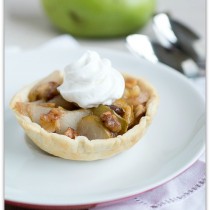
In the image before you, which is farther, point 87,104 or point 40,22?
point 40,22

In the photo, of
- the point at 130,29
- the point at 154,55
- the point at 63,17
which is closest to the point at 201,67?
the point at 154,55

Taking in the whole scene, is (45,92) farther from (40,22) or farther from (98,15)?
(40,22)

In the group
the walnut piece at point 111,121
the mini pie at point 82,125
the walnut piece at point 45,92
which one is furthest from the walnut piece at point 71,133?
the walnut piece at point 45,92

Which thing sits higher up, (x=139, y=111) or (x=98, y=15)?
(x=139, y=111)

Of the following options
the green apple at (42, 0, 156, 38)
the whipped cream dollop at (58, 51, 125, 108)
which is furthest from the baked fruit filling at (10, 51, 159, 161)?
the green apple at (42, 0, 156, 38)

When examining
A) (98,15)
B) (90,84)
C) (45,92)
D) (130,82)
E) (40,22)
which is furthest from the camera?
(40,22)

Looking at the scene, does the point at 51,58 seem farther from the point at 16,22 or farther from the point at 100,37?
the point at 16,22

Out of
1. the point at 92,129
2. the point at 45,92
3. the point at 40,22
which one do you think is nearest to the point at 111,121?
the point at 92,129

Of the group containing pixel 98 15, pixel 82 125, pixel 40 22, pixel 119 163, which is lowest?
pixel 40 22
